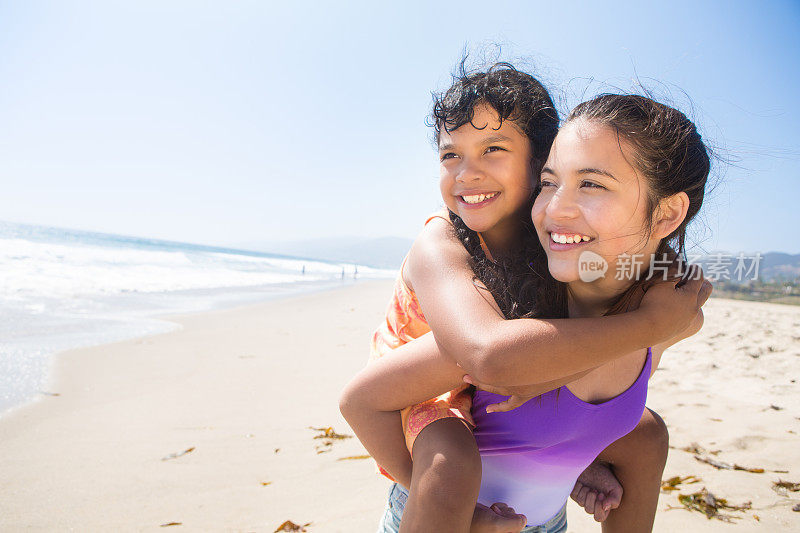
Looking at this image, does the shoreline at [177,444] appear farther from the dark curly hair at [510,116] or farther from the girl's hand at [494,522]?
the dark curly hair at [510,116]

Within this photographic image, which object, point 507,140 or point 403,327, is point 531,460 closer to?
point 403,327

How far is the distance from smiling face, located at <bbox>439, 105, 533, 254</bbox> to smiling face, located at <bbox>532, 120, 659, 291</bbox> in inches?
13.7

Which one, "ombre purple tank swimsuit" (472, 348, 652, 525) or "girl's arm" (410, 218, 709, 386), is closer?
"girl's arm" (410, 218, 709, 386)

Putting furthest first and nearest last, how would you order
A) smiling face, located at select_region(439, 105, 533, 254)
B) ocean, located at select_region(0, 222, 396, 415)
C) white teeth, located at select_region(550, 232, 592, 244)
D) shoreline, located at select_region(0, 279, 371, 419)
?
ocean, located at select_region(0, 222, 396, 415), shoreline, located at select_region(0, 279, 371, 419), smiling face, located at select_region(439, 105, 533, 254), white teeth, located at select_region(550, 232, 592, 244)

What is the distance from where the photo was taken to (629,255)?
149cm

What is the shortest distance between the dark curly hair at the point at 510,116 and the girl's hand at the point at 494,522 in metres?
0.66

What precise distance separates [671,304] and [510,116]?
96 centimetres

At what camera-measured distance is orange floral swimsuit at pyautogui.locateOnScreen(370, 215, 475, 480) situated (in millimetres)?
1438

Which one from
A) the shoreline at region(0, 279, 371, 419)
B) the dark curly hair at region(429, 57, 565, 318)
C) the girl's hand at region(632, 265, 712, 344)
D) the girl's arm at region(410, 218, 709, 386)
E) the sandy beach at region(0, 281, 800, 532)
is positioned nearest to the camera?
the girl's arm at region(410, 218, 709, 386)

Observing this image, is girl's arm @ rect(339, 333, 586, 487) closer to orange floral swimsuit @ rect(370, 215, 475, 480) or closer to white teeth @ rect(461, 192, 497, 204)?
orange floral swimsuit @ rect(370, 215, 475, 480)

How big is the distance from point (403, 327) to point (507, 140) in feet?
2.82

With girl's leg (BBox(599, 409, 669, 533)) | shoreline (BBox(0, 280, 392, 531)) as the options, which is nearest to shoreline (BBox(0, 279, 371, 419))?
shoreline (BBox(0, 280, 392, 531))

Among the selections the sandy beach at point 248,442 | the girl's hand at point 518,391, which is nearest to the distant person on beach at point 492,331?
the girl's hand at point 518,391

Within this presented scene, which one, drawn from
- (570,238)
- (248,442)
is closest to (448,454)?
(570,238)
